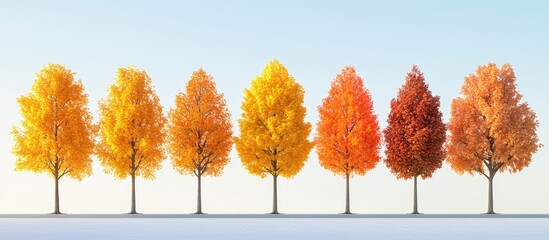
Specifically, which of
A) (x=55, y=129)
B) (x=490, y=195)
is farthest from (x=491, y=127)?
(x=55, y=129)

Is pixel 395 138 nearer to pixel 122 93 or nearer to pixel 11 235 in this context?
pixel 122 93

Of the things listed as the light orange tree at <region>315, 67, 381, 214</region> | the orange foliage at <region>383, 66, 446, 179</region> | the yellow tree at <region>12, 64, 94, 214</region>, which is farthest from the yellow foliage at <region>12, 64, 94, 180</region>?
the orange foliage at <region>383, 66, 446, 179</region>

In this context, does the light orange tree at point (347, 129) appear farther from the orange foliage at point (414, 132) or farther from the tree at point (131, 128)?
the tree at point (131, 128)

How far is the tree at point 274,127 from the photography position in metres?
58.3

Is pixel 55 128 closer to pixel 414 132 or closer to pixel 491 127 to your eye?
pixel 414 132

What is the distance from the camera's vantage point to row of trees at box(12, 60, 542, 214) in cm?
5847

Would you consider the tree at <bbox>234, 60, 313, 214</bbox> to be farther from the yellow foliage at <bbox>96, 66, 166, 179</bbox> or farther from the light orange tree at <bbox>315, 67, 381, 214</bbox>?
the yellow foliage at <bbox>96, 66, 166, 179</bbox>

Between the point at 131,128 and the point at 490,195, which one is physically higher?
the point at 131,128

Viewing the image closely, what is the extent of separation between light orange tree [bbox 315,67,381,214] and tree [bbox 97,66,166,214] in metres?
14.1

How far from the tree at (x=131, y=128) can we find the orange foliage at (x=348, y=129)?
1406cm

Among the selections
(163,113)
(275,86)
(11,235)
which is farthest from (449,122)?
(11,235)

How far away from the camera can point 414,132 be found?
61469 millimetres

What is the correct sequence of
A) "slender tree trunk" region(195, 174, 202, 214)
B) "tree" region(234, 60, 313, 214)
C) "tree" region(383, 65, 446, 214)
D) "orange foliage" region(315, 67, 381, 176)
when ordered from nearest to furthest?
"slender tree trunk" region(195, 174, 202, 214), "tree" region(234, 60, 313, 214), "orange foliage" region(315, 67, 381, 176), "tree" region(383, 65, 446, 214)

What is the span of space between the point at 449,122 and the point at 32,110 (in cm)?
3658
